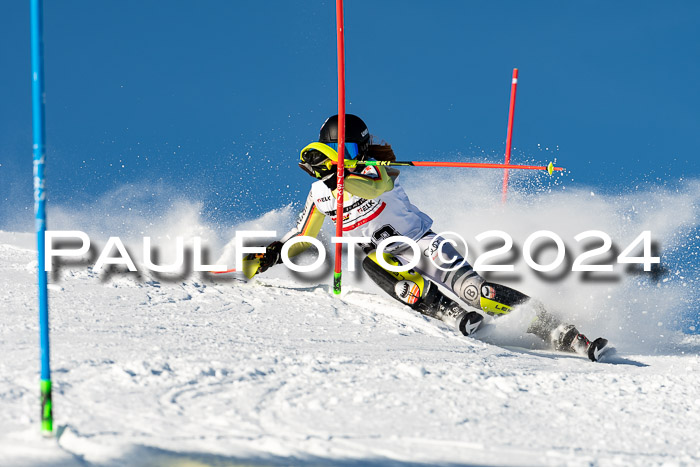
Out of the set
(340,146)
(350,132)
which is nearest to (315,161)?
(340,146)

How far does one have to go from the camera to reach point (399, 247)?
559 centimetres

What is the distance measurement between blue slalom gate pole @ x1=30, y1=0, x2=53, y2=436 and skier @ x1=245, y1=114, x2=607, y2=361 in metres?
3.12

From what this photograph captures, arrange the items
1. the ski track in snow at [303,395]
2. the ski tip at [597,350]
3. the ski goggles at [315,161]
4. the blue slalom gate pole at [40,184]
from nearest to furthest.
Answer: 1. the blue slalom gate pole at [40,184]
2. the ski track in snow at [303,395]
3. the ski tip at [597,350]
4. the ski goggles at [315,161]

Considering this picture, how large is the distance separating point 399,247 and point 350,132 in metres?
0.99

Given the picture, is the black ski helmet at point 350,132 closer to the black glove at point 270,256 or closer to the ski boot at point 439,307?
the black glove at point 270,256

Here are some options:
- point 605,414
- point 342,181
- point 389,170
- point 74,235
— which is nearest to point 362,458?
point 605,414

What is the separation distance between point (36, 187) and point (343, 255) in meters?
3.73

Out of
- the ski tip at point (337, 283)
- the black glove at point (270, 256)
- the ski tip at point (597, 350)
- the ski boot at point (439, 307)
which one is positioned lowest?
the ski tip at point (597, 350)

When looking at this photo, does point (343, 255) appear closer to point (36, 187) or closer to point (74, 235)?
point (74, 235)

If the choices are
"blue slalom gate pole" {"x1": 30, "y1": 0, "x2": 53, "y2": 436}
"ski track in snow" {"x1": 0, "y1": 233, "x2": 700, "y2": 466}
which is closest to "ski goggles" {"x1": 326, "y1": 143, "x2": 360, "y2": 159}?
"ski track in snow" {"x1": 0, "y1": 233, "x2": 700, "y2": 466}

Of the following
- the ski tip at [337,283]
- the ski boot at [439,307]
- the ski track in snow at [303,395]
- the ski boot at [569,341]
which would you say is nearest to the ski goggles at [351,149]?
the ski tip at [337,283]

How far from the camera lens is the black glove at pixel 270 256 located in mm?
5891

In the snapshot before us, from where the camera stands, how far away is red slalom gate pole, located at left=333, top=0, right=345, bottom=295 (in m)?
5.22

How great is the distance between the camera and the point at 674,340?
6641 mm
